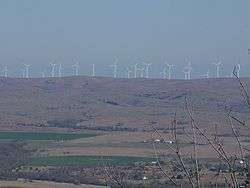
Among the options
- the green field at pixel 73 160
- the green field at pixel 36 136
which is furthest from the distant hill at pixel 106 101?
the green field at pixel 73 160

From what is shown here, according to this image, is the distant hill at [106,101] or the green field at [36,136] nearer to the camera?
the green field at [36,136]

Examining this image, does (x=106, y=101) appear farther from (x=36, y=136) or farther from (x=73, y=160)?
(x=73, y=160)

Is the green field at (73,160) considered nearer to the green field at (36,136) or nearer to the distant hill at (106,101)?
the green field at (36,136)

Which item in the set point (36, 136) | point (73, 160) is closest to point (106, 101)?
point (36, 136)

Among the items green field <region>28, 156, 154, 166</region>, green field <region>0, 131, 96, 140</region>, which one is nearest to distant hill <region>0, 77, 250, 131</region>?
green field <region>0, 131, 96, 140</region>

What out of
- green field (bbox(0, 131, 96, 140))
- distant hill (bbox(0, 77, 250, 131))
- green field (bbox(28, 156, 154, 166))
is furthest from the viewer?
distant hill (bbox(0, 77, 250, 131))

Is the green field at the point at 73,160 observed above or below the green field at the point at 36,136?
below

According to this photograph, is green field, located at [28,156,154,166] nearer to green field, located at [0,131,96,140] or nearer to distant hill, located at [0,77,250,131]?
green field, located at [0,131,96,140]

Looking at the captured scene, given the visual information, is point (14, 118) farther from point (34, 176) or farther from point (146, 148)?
point (34, 176)
